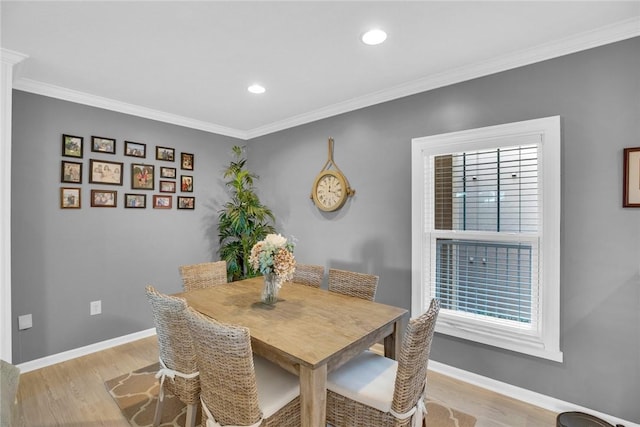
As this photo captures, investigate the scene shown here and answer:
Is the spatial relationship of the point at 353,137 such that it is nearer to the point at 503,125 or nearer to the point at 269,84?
the point at 269,84

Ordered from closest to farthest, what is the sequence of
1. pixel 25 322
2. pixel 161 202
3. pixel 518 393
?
pixel 518 393, pixel 25 322, pixel 161 202

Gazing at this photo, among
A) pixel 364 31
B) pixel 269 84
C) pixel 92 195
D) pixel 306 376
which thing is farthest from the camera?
pixel 92 195

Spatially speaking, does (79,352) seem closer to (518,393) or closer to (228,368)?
(228,368)

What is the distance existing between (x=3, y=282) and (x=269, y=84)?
2.59m

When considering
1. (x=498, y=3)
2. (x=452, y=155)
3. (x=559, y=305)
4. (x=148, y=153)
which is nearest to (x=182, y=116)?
(x=148, y=153)

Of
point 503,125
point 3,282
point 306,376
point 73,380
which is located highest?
point 503,125

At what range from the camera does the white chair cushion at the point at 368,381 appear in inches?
60.4

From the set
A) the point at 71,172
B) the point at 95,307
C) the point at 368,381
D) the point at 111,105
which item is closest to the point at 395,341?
the point at 368,381

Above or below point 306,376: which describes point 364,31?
above

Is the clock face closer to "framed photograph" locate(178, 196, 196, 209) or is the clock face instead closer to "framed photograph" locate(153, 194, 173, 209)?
"framed photograph" locate(178, 196, 196, 209)

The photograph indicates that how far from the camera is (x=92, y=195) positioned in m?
3.12

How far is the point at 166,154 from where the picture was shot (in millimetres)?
3676

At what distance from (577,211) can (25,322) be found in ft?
14.9

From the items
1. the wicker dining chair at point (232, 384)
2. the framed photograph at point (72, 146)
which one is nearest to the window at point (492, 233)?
the wicker dining chair at point (232, 384)
